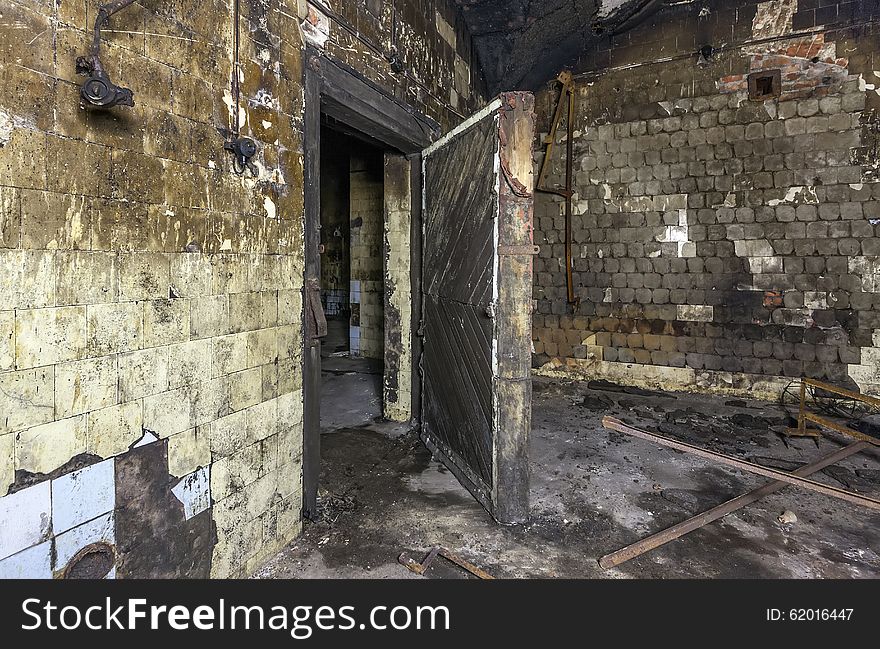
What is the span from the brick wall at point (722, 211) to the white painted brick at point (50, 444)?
5832 millimetres

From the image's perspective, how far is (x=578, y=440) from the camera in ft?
14.3

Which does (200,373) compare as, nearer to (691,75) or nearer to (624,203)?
(624,203)

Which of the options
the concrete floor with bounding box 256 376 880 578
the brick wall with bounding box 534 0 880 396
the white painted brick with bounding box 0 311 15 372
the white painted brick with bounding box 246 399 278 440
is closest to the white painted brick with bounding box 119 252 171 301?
the white painted brick with bounding box 0 311 15 372

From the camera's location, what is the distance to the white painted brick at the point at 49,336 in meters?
1.53

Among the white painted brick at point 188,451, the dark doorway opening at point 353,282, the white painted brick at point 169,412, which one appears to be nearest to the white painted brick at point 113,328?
the white painted brick at point 169,412

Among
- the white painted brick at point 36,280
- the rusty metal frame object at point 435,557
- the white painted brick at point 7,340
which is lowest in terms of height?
the rusty metal frame object at point 435,557

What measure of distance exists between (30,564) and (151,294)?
3.16ft

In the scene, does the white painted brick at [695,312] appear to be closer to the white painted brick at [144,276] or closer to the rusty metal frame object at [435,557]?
the rusty metal frame object at [435,557]

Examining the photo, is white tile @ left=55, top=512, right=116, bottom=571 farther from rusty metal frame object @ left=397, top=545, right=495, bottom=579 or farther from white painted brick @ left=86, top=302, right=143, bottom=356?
rusty metal frame object @ left=397, top=545, right=495, bottom=579

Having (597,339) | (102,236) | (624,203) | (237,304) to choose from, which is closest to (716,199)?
(624,203)

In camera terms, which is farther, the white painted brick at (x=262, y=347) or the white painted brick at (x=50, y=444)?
the white painted brick at (x=262, y=347)

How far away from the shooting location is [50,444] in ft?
5.31

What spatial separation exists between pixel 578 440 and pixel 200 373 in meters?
3.26

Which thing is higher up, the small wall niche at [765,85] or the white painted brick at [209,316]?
the small wall niche at [765,85]
